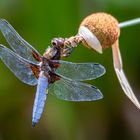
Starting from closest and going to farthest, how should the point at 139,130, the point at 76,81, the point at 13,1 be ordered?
the point at 76,81, the point at 13,1, the point at 139,130

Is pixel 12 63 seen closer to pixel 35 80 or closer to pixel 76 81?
pixel 35 80

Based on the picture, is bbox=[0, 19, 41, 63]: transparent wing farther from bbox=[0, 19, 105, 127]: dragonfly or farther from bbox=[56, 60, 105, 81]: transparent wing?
bbox=[56, 60, 105, 81]: transparent wing

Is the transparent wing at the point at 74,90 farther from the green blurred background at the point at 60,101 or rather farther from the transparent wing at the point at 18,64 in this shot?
the green blurred background at the point at 60,101

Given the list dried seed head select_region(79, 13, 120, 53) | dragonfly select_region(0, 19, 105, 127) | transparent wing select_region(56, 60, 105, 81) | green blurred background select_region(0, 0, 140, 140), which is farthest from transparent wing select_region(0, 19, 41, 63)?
green blurred background select_region(0, 0, 140, 140)

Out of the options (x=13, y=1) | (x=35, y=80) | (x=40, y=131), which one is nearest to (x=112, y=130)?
(x=40, y=131)

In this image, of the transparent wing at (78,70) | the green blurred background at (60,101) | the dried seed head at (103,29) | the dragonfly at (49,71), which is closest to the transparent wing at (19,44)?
the dragonfly at (49,71)

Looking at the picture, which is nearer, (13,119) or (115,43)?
(115,43)
